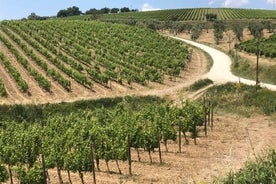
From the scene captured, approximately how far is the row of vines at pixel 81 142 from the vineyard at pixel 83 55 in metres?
20.1

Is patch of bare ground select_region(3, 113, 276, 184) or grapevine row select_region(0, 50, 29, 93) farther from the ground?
grapevine row select_region(0, 50, 29, 93)

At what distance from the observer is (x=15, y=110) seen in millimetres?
46406

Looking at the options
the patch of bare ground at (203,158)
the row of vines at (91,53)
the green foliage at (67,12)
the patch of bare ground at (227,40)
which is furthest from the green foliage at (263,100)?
the green foliage at (67,12)

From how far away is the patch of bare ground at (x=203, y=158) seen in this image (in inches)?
1043

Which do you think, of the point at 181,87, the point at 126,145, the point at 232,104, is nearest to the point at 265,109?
the point at 232,104

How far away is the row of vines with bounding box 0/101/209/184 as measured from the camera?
82.6ft

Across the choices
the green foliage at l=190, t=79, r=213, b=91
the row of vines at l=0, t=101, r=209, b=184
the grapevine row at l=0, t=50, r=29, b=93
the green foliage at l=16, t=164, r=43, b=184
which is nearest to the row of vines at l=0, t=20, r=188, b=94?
the grapevine row at l=0, t=50, r=29, b=93

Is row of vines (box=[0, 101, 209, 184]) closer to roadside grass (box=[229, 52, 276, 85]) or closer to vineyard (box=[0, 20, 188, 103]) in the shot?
vineyard (box=[0, 20, 188, 103])

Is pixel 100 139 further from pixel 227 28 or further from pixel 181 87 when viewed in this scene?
pixel 227 28

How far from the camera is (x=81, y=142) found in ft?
92.0

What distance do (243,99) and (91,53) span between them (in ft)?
110

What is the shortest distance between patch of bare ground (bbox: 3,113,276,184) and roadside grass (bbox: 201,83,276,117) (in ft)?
10.2

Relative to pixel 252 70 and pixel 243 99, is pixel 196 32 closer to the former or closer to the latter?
pixel 252 70

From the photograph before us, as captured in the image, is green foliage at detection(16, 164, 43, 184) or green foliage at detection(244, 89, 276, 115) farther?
green foliage at detection(244, 89, 276, 115)
